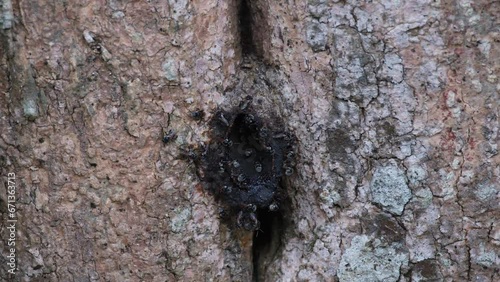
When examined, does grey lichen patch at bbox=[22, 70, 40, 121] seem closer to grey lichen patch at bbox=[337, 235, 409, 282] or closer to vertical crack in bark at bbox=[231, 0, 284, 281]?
vertical crack in bark at bbox=[231, 0, 284, 281]

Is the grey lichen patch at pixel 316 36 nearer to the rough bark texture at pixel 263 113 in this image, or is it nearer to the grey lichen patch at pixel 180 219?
the rough bark texture at pixel 263 113

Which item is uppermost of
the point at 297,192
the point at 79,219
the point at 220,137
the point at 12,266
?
the point at 220,137

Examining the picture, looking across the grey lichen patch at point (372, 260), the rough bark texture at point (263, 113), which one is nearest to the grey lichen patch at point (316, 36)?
the rough bark texture at point (263, 113)

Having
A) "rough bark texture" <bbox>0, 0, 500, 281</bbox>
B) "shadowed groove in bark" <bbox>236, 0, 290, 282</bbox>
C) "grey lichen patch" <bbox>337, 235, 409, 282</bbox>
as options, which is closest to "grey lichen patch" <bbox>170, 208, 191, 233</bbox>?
"rough bark texture" <bbox>0, 0, 500, 281</bbox>

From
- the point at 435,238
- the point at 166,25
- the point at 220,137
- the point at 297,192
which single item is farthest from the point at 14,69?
the point at 435,238

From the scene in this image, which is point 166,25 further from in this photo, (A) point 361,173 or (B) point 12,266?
(B) point 12,266

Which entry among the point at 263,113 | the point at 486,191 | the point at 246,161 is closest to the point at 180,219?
the point at 246,161
